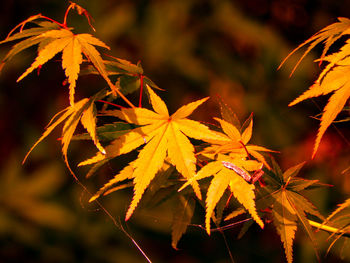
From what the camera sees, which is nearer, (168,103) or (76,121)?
(76,121)

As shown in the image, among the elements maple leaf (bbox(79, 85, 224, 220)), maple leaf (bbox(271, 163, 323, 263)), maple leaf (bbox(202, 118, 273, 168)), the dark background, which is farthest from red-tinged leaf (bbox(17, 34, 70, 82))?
the dark background

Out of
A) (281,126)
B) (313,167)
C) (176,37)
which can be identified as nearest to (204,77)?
(176,37)

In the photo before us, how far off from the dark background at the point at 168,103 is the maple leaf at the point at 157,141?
1.12 meters

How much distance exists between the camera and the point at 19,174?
173 centimetres

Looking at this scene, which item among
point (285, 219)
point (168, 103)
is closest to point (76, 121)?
point (285, 219)

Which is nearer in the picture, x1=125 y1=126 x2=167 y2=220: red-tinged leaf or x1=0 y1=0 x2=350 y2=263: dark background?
x1=125 y1=126 x2=167 y2=220: red-tinged leaf

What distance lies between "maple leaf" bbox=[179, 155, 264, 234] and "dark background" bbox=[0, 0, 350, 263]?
44.9 inches

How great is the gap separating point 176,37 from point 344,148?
98cm

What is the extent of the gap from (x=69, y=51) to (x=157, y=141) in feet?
0.59

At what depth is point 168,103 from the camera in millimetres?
1749

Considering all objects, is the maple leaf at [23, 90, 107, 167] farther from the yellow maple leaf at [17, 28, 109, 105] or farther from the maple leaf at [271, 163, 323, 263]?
the maple leaf at [271, 163, 323, 263]

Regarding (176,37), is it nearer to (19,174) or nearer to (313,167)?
(313,167)

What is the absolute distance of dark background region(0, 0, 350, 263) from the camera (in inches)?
65.1

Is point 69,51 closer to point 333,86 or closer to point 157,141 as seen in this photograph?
point 157,141
